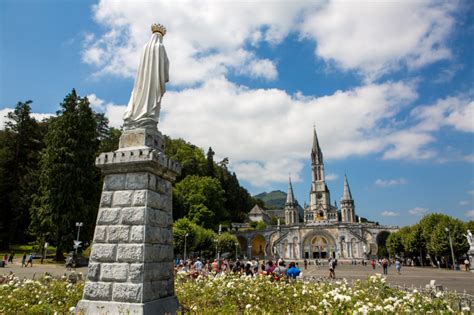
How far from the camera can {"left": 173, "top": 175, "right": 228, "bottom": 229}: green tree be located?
51.7 metres

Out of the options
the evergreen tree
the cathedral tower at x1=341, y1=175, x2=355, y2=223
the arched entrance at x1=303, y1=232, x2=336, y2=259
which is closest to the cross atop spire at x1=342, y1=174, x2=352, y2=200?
the cathedral tower at x1=341, y1=175, x2=355, y2=223

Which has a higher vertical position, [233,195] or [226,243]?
[233,195]

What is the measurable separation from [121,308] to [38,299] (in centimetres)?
314

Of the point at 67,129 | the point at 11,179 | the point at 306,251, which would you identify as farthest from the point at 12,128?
the point at 306,251

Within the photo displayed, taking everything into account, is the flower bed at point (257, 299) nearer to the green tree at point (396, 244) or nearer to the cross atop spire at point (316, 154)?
the green tree at point (396, 244)

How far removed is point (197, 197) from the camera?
171 feet

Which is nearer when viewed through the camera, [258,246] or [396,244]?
[396,244]

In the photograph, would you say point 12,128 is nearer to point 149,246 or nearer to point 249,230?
point 149,246

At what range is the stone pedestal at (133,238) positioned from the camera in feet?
17.5

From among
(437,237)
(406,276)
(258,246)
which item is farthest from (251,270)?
(258,246)

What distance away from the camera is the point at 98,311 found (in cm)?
532

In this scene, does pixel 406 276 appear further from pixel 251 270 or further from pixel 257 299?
pixel 257 299

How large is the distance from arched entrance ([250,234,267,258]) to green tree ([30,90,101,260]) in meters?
50.1

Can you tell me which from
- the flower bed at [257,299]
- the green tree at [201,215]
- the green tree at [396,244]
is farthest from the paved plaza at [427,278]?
the green tree at [396,244]
